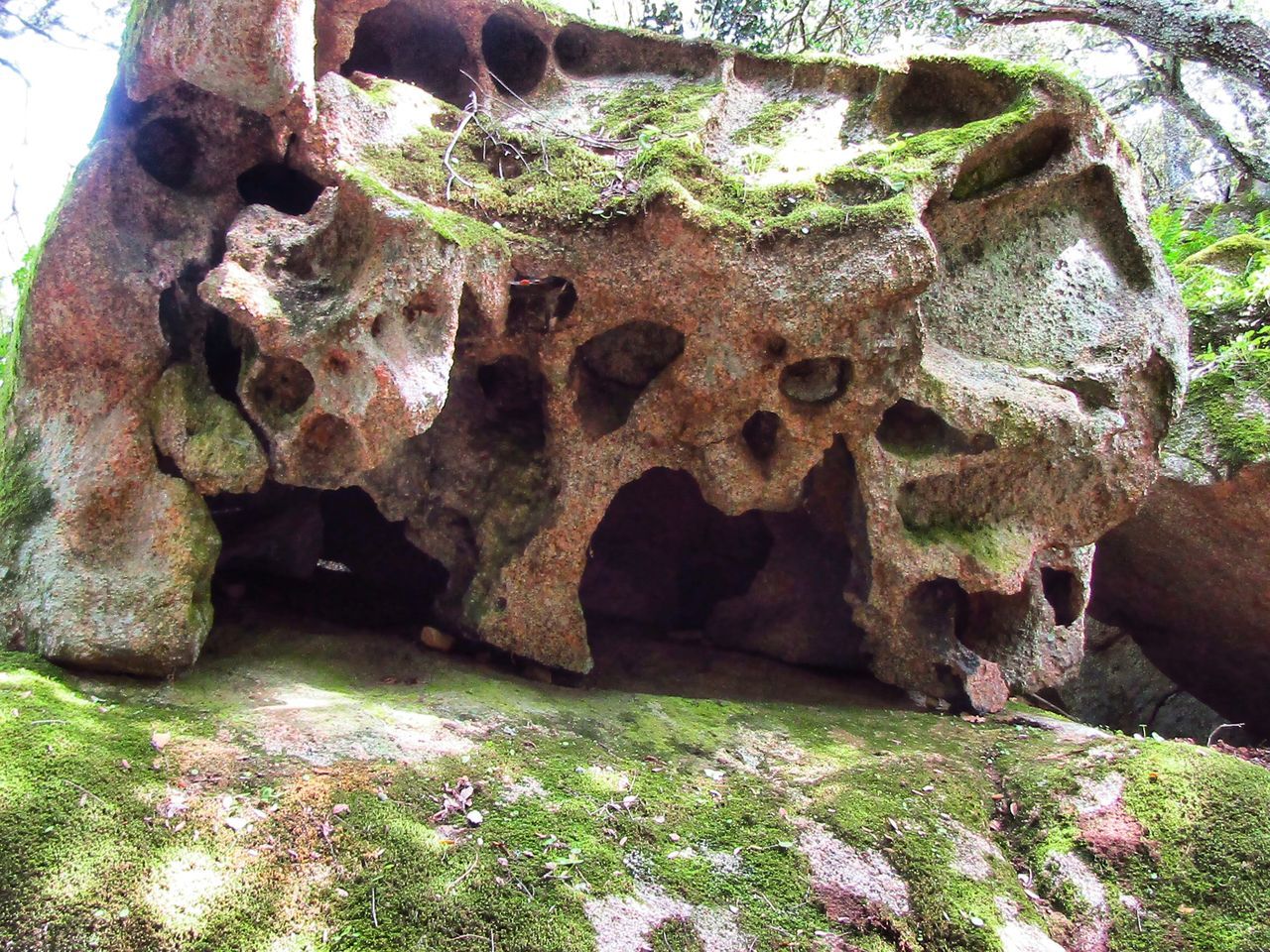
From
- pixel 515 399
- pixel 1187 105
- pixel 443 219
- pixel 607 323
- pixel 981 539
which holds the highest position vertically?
pixel 1187 105

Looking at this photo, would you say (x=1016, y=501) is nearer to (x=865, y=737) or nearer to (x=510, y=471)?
(x=865, y=737)

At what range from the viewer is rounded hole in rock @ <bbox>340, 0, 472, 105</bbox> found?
Answer: 5.49 m

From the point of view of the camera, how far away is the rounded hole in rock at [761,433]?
17.1 ft

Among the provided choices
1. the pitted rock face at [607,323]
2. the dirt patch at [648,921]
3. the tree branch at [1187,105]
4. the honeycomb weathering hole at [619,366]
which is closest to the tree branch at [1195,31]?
the tree branch at [1187,105]

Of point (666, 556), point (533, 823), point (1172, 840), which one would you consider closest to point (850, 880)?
point (533, 823)

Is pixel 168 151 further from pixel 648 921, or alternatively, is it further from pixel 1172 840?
pixel 1172 840

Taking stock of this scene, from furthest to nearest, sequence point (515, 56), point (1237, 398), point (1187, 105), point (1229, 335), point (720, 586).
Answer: point (1187, 105) < point (1229, 335) < point (720, 586) < point (1237, 398) < point (515, 56)

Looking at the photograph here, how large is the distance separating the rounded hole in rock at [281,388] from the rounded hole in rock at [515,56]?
2.62 m

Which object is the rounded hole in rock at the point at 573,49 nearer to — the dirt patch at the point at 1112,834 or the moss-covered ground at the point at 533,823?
the moss-covered ground at the point at 533,823

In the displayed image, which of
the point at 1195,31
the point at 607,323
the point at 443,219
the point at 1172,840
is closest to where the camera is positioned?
the point at 1172,840

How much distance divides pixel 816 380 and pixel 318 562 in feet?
12.4

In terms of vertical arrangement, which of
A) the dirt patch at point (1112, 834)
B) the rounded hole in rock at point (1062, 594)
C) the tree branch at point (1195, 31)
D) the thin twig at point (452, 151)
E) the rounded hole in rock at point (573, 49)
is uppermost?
the tree branch at point (1195, 31)

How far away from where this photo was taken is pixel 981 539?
542 centimetres

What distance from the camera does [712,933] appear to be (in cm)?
308
